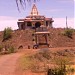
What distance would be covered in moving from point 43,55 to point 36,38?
21.2m

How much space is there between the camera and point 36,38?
57.4 m

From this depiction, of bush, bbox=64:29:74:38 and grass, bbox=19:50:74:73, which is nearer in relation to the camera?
grass, bbox=19:50:74:73

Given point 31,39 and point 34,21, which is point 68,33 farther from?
point 34,21

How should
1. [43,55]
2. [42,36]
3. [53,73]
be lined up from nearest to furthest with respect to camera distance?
[53,73] → [43,55] → [42,36]

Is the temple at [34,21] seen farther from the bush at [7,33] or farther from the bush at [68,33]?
the bush at [68,33]

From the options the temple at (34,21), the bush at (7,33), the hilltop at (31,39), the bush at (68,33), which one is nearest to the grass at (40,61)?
the hilltop at (31,39)

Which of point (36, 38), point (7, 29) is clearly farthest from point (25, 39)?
point (7, 29)

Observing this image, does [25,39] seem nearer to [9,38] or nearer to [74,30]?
[9,38]

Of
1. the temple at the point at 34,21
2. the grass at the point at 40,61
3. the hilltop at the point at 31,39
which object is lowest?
the hilltop at the point at 31,39

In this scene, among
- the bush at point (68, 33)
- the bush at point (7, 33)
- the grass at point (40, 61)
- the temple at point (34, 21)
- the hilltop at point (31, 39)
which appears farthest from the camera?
the temple at point (34, 21)

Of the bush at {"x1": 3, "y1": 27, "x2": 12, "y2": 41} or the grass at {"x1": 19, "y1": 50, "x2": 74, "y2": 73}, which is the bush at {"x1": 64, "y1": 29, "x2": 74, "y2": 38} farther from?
the grass at {"x1": 19, "y1": 50, "x2": 74, "y2": 73}

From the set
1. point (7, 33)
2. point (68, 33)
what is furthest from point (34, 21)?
point (68, 33)

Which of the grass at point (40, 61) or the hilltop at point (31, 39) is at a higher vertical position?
the grass at point (40, 61)

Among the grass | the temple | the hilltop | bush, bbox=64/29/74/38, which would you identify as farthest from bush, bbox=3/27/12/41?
the grass
